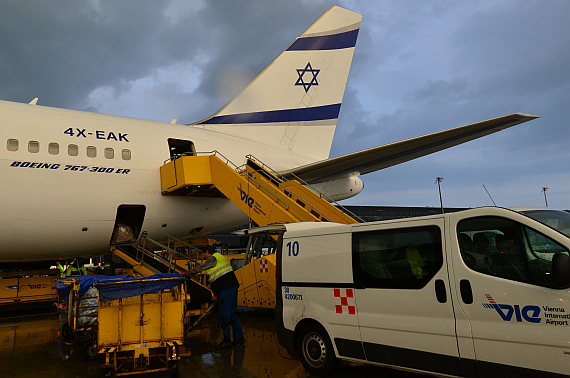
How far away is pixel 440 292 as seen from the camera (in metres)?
4.30

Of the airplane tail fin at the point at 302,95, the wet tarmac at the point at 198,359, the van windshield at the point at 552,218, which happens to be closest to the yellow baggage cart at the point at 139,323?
the wet tarmac at the point at 198,359

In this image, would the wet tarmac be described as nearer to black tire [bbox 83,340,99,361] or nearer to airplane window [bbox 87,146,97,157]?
black tire [bbox 83,340,99,361]

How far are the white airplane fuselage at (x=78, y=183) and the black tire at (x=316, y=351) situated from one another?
8.06 m

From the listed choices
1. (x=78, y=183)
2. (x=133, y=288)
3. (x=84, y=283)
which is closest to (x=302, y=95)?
(x=78, y=183)

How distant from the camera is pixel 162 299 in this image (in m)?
6.02

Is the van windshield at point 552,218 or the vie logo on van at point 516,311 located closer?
the vie logo on van at point 516,311

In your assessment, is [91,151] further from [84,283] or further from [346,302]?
[346,302]

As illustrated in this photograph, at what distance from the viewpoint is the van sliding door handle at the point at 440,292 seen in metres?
4.27

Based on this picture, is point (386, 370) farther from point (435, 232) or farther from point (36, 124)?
point (36, 124)

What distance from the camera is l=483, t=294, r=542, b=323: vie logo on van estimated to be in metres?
3.68

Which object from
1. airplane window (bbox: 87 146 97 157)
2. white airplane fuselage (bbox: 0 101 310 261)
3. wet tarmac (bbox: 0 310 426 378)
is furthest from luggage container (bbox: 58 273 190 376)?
airplane window (bbox: 87 146 97 157)

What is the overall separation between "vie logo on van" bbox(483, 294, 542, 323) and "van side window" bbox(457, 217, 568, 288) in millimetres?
258

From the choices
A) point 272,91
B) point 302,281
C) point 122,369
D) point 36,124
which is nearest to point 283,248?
point 302,281

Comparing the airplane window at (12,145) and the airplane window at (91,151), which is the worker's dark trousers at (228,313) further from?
the airplane window at (12,145)
